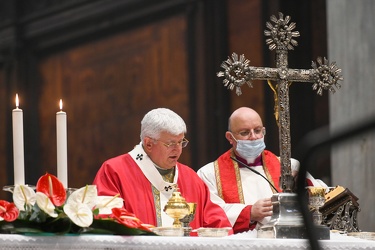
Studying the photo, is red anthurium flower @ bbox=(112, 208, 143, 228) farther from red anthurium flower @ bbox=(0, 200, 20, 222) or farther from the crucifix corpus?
the crucifix corpus

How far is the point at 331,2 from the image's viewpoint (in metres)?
8.05

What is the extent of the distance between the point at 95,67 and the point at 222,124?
1.31 meters

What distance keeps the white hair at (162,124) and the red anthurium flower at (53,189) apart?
1.51 meters

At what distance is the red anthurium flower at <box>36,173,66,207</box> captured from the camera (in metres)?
3.65

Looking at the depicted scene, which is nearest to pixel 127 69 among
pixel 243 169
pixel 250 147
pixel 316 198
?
pixel 243 169

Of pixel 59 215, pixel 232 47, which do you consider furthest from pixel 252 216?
pixel 232 47

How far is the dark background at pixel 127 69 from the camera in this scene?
8.70 meters

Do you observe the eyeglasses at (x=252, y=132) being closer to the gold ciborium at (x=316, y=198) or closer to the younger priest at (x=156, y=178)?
the younger priest at (x=156, y=178)

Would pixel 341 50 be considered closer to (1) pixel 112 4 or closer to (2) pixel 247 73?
(1) pixel 112 4

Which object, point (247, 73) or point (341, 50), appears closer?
point (247, 73)

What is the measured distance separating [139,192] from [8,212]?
1.62 metres

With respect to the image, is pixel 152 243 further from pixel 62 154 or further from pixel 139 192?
pixel 139 192

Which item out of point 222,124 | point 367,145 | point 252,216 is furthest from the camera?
point 222,124

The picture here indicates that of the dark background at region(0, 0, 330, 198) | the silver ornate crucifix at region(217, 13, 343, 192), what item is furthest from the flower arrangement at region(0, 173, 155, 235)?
the dark background at region(0, 0, 330, 198)
